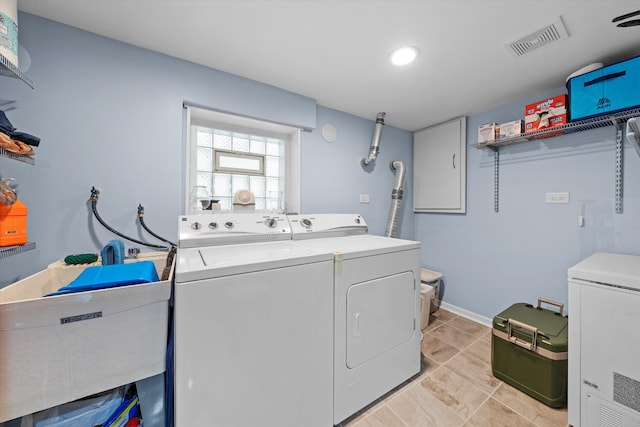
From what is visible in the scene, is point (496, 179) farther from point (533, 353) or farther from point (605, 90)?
point (533, 353)

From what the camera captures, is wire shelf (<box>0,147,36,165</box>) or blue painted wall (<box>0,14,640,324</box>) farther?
blue painted wall (<box>0,14,640,324</box>)

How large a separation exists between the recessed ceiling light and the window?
107cm

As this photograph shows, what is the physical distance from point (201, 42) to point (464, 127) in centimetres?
274

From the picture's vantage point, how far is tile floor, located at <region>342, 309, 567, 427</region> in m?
1.37

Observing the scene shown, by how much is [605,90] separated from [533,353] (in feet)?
6.09

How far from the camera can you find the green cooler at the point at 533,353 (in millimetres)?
1445

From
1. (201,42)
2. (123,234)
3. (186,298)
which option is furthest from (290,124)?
(186,298)

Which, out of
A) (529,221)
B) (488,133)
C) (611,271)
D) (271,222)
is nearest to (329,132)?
(271,222)

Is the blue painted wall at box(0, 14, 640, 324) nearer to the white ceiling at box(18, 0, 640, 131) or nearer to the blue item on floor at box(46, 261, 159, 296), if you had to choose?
the white ceiling at box(18, 0, 640, 131)

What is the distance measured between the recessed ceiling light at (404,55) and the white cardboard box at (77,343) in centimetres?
197

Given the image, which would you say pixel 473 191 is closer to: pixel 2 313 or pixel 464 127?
pixel 464 127

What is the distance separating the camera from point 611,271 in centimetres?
122

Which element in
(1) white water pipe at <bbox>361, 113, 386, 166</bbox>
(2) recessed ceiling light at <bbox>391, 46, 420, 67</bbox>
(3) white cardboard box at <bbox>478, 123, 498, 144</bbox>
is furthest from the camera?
(1) white water pipe at <bbox>361, 113, 386, 166</bbox>

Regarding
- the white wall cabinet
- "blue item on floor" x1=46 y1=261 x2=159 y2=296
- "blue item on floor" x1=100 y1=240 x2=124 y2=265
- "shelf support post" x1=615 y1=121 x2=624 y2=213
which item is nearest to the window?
"blue item on floor" x1=100 y1=240 x2=124 y2=265
